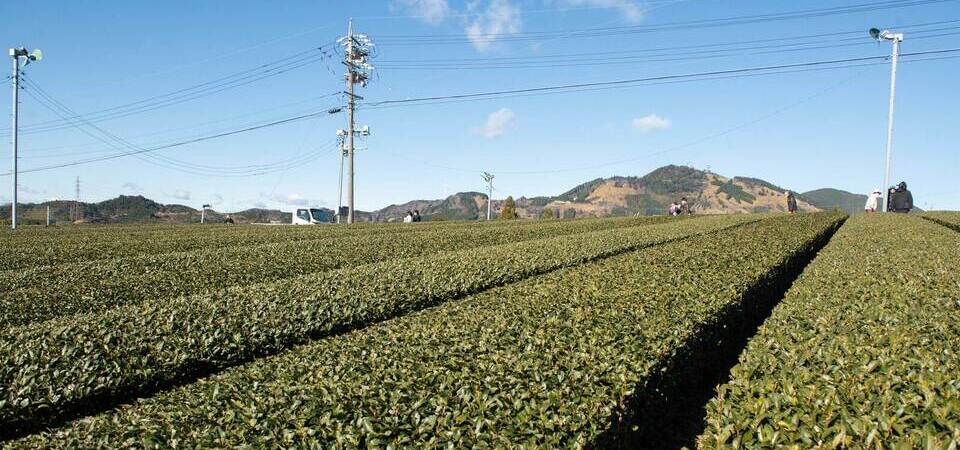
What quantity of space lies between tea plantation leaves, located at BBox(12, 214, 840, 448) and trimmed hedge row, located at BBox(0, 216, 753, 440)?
46.0 inches

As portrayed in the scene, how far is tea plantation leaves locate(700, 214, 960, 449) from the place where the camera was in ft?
10.8

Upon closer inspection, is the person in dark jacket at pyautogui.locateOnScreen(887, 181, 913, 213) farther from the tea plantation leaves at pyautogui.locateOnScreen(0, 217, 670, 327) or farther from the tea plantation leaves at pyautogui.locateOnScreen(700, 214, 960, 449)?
the tea plantation leaves at pyautogui.locateOnScreen(700, 214, 960, 449)

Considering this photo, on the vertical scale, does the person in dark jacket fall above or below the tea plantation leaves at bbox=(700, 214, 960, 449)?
above

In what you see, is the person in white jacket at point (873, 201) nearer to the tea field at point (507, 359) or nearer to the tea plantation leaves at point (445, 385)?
the tea field at point (507, 359)

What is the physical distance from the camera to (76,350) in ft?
19.6

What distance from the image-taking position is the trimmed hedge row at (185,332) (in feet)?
17.6

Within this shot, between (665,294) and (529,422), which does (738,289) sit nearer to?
(665,294)

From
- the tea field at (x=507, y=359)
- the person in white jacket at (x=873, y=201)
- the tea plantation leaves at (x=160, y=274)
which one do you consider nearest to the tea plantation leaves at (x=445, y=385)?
the tea field at (x=507, y=359)

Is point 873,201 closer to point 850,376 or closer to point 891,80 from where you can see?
point 891,80

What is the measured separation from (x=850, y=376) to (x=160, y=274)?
11.8m

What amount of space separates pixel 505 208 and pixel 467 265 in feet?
223

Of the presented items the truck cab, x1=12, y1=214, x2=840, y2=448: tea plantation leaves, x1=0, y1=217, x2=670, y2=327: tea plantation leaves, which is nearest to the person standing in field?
x1=0, y1=217, x2=670, y2=327: tea plantation leaves

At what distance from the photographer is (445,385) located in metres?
3.98

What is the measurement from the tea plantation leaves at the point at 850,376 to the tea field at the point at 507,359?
0.02m
